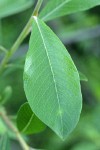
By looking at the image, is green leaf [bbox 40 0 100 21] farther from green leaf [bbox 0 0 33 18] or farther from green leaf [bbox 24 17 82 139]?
green leaf [bbox 0 0 33 18]

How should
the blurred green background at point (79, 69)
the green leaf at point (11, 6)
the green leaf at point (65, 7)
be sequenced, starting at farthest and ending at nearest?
the blurred green background at point (79, 69), the green leaf at point (11, 6), the green leaf at point (65, 7)

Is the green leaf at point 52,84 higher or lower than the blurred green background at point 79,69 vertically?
higher

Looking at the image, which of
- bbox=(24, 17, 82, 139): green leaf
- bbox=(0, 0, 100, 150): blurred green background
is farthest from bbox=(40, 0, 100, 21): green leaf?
bbox=(0, 0, 100, 150): blurred green background

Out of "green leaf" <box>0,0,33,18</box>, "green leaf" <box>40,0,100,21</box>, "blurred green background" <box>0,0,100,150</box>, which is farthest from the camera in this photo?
"blurred green background" <box>0,0,100,150</box>

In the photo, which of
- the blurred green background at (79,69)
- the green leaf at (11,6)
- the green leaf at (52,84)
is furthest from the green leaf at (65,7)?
the blurred green background at (79,69)

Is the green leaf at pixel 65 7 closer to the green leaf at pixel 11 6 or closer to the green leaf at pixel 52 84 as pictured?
the green leaf at pixel 52 84

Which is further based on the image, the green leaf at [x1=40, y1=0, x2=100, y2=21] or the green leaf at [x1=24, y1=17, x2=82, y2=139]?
the green leaf at [x1=40, y1=0, x2=100, y2=21]

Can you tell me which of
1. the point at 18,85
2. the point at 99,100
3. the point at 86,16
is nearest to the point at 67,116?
the point at 99,100
